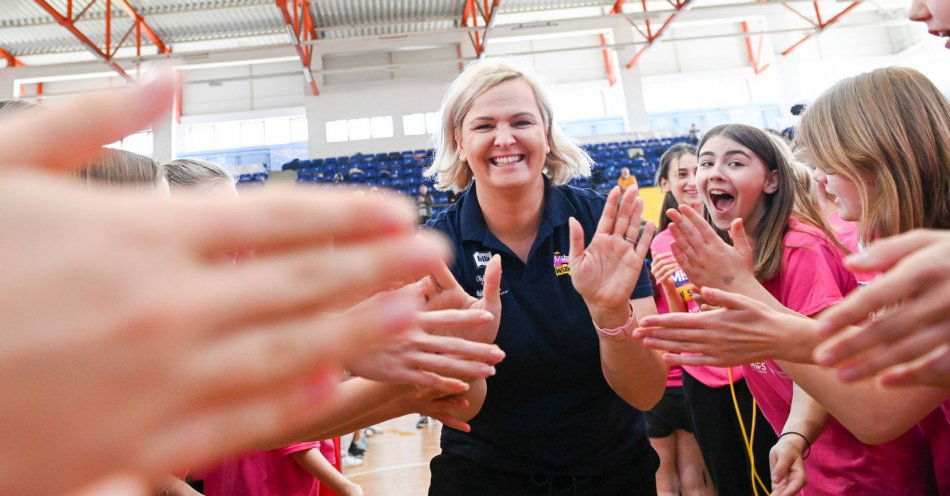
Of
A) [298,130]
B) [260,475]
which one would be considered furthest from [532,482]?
[298,130]

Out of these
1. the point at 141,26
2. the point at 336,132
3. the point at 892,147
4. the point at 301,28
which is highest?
the point at 141,26

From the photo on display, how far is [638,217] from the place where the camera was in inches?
48.7

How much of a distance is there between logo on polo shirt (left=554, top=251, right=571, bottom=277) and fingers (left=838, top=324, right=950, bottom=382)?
84cm

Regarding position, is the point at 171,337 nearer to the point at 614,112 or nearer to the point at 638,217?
the point at 638,217

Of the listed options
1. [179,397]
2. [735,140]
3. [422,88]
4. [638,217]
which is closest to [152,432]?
[179,397]

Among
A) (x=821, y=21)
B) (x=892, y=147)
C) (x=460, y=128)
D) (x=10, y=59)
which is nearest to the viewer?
(x=892, y=147)

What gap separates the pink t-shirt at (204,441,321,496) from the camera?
57.4 inches

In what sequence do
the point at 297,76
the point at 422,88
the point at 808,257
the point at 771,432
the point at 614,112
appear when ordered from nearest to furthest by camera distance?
the point at 808,257, the point at 771,432, the point at 422,88, the point at 297,76, the point at 614,112

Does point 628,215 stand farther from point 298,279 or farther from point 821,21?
point 821,21

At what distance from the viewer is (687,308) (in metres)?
2.40

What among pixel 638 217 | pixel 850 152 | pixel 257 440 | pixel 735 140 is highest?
pixel 735 140

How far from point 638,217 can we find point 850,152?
62 centimetres

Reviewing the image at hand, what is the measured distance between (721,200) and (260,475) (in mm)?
1956

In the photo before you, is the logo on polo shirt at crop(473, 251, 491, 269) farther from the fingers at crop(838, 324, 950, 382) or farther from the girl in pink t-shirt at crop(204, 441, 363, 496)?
the fingers at crop(838, 324, 950, 382)
